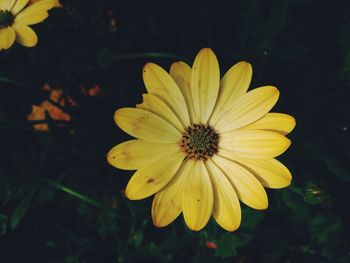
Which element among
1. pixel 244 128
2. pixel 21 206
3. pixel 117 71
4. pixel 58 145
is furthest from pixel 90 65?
pixel 244 128

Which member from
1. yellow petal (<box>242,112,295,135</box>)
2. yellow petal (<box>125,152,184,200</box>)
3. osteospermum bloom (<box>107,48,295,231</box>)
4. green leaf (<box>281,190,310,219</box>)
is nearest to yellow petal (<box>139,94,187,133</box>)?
osteospermum bloom (<box>107,48,295,231</box>)

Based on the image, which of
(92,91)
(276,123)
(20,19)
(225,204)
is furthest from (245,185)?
(92,91)

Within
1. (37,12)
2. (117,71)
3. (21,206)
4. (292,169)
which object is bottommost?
(21,206)

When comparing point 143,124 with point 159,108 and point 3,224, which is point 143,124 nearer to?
point 159,108

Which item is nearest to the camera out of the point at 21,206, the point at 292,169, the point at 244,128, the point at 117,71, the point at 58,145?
the point at 244,128

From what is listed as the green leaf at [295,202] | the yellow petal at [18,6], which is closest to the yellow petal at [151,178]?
the green leaf at [295,202]

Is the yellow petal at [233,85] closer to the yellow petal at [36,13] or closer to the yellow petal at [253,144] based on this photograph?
the yellow petal at [253,144]

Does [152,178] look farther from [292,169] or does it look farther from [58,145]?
[58,145]

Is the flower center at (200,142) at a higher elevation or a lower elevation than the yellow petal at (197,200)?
higher
